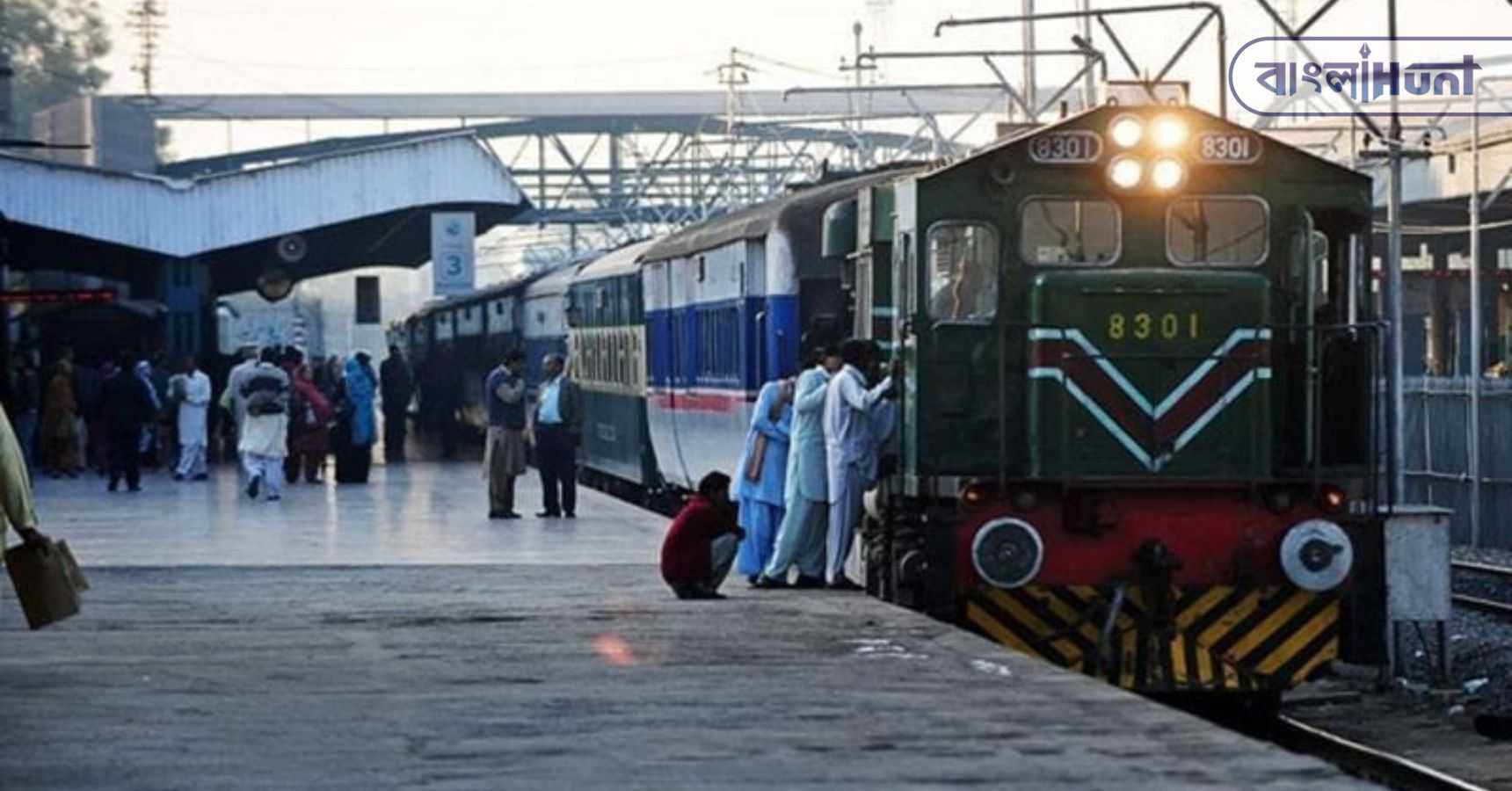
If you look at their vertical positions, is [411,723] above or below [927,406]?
below

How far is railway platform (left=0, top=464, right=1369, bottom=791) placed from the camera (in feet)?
34.0

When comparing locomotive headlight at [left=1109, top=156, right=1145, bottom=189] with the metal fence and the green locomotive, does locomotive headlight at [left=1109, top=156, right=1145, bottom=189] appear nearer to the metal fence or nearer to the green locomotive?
the green locomotive

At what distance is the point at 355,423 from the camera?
34875 mm

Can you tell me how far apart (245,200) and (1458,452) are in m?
17.4

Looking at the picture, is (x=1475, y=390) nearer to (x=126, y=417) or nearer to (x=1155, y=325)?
(x=126, y=417)

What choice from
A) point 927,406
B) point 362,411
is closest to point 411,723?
point 927,406

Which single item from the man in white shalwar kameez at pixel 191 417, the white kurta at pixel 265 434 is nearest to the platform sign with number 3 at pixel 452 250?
the man in white shalwar kameez at pixel 191 417

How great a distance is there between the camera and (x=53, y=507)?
3008cm

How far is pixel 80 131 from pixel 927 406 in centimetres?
5921

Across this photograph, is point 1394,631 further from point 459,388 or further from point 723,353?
point 459,388

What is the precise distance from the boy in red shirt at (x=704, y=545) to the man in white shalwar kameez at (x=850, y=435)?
0.63 m

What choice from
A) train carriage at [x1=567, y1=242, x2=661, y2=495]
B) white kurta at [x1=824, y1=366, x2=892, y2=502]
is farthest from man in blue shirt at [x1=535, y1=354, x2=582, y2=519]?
white kurta at [x1=824, y1=366, x2=892, y2=502]

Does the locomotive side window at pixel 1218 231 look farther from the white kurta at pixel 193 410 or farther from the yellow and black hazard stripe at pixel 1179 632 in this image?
the white kurta at pixel 193 410

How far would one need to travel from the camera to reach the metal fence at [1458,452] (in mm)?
31625
